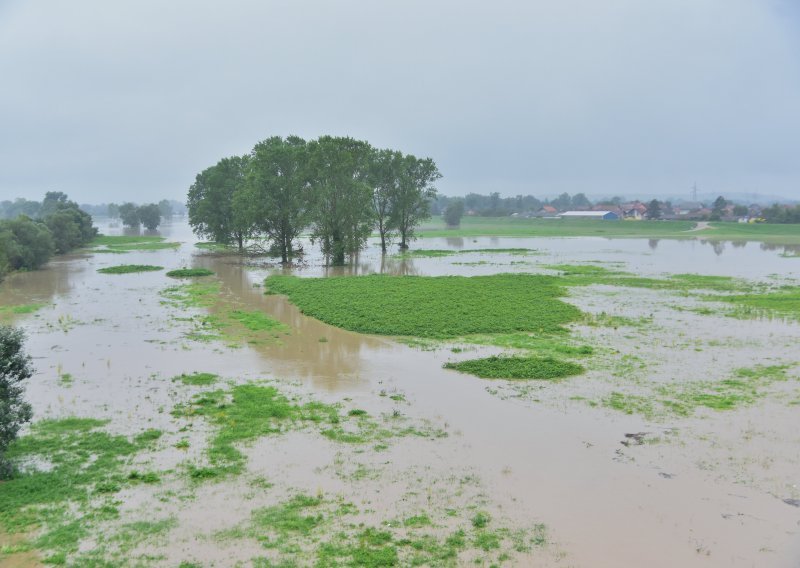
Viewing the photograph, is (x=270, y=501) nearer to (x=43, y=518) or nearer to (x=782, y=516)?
(x=43, y=518)

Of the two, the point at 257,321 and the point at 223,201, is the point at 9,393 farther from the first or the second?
the point at 223,201

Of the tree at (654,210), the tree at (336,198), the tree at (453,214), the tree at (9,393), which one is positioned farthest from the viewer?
the tree at (654,210)

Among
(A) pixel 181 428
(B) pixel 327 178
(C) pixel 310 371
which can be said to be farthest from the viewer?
(B) pixel 327 178

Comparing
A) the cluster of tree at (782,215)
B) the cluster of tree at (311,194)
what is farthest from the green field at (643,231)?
the cluster of tree at (311,194)

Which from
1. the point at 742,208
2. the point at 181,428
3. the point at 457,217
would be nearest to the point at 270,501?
the point at 181,428

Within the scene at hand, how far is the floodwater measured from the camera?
11.4 meters

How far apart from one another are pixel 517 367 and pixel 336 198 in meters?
42.1

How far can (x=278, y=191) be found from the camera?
6362 centimetres

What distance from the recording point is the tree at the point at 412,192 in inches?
3120

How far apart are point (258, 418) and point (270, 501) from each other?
4971mm

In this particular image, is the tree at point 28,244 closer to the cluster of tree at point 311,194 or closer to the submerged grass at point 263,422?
the cluster of tree at point 311,194

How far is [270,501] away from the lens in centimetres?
1232

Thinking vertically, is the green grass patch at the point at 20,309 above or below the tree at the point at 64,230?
below

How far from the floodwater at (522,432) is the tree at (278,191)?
2963 cm
